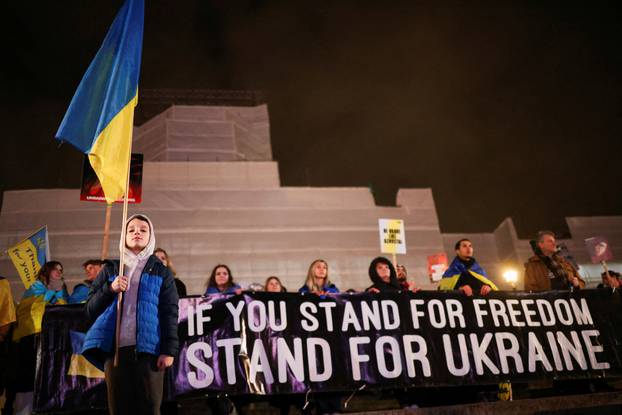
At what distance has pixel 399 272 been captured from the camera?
786 centimetres

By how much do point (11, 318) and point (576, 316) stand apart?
5616 mm

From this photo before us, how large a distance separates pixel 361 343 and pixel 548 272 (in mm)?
2592

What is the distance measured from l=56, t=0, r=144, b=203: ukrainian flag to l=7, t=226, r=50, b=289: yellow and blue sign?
5224 mm

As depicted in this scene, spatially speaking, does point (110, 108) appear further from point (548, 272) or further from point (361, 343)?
point (548, 272)

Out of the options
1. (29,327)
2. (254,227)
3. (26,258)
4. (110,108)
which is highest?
(254,227)

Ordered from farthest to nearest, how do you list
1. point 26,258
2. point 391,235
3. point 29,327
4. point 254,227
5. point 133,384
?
point 254,227 → point 391,235 → point 26,258 → point 29,327 → point 133,384

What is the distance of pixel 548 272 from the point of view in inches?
229

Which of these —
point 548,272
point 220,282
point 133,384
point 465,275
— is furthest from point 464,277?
point 133,384

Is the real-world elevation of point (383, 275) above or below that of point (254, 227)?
below

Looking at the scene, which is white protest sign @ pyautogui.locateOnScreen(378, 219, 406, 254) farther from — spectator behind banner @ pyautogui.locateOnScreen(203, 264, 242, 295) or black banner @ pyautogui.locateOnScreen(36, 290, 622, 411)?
black banner @ pyautogui.locateOnScreen(36, 290, 622, 411)

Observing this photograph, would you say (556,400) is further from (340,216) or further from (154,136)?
(154,136)

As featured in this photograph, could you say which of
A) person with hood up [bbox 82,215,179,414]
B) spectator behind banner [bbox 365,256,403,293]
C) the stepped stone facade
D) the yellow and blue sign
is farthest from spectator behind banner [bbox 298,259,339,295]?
the stepped stone facade

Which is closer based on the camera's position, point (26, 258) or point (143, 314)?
point (143, 314)

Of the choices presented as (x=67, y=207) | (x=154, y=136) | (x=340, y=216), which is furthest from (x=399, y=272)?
(x=154, y=136)
